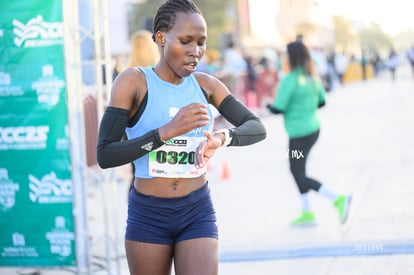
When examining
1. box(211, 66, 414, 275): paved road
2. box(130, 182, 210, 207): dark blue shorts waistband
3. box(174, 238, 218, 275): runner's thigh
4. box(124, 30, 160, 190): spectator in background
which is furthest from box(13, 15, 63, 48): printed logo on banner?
box(174, 238, 218, 275): runner's thigh

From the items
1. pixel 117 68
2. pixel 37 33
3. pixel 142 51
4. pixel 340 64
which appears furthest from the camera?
pixel 340 64

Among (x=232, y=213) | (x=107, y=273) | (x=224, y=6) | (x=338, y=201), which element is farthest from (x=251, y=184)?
(x=224, y=6)

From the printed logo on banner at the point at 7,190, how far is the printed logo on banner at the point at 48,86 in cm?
63

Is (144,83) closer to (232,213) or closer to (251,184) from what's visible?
(232,213)

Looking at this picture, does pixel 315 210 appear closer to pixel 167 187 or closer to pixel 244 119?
pixel 244 119

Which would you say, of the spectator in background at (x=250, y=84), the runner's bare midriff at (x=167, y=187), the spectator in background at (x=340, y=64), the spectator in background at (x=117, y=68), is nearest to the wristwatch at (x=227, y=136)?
the runner's bare midriff at (x=167, y=187)

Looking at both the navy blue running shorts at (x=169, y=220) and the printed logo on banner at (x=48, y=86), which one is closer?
the navy blue running shorts at (x=169, y=220)

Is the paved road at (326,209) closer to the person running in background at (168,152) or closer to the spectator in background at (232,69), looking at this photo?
the person running in background at (168,152)

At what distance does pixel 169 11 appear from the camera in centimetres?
363

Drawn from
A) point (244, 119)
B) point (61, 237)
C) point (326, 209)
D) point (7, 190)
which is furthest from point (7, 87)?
point (326, 209)

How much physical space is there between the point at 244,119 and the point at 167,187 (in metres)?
0.50

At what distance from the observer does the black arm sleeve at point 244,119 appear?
3.77 metres

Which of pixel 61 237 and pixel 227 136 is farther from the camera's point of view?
pixel 61 237

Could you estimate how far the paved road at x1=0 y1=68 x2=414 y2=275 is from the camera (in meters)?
6.51
